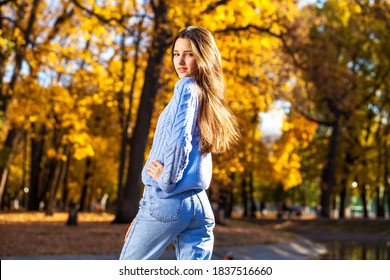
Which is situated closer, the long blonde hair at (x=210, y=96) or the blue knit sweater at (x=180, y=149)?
the blue knit sweater at (x=180, y=149)

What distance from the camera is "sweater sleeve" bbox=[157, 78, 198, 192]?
3.65m

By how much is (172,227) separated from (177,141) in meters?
0.46

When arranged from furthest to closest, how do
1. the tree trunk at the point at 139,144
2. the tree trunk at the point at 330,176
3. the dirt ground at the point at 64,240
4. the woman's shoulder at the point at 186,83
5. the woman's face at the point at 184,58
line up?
the tree trunk at the point at 330,176 → the tree trunk at the point at 139,144 → the dirt ground at the point at 64,240 → the woman's face at the point at 184,58 → the woman's shoulder at the point at 186,83

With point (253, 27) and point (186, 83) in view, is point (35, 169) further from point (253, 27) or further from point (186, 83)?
point (186, 83)

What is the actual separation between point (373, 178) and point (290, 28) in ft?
92.6

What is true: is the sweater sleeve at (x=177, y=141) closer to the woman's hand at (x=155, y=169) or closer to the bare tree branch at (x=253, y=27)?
the woman's hand at (x=155, y=169)

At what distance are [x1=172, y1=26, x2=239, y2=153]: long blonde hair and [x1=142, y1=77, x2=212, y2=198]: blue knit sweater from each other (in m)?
0.05

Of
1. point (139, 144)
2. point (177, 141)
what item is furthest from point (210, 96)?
point (139, 144)

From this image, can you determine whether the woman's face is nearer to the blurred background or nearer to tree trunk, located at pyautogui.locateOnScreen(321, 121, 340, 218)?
the blurred background

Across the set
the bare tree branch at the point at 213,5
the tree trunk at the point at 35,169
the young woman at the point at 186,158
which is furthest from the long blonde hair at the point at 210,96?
the tree trunk at the point at 35,169

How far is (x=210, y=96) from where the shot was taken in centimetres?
390

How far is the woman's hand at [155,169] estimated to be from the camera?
3.74m

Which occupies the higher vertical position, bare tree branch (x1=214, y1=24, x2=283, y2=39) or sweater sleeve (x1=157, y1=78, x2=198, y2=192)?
bare tree branch (x1=214, y1=24, x2=283, y2=39)

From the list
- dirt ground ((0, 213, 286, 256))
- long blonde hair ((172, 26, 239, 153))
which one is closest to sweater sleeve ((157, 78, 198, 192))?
long blonde hair ((172, 26, 239, 153))
